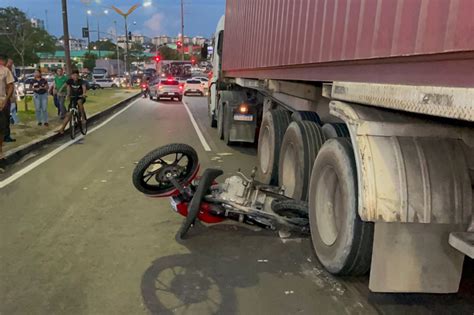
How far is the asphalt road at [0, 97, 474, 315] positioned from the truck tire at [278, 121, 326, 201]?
654mm

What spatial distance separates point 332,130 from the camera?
4855mm

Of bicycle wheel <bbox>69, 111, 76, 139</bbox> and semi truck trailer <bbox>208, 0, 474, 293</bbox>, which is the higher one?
semi truck trailer <bbox>208, 0, 474, 293</bbox>

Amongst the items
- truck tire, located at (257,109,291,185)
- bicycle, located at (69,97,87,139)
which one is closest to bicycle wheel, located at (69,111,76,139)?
bicycle, located at (69,97,87,139)

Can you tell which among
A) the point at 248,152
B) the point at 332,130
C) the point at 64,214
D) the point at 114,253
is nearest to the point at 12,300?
the point at 114,253

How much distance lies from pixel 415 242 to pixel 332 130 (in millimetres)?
1777

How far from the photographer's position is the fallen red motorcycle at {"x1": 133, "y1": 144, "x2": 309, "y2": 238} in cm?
514

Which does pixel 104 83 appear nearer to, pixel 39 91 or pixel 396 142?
pixel 39 91

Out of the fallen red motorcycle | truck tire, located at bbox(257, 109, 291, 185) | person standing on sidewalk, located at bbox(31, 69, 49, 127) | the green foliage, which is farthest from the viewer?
the green foliage

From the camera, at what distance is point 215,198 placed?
5305 mm

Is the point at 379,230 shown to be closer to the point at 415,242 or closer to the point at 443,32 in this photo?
the point at 415,242

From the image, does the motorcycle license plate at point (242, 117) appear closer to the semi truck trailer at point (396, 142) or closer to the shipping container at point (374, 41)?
the shipping container at point (374, 41)

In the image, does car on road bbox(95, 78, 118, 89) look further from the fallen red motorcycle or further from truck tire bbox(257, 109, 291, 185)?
the fallen red motorcycle

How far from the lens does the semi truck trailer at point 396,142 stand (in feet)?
8.27

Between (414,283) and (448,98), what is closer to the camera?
(448,98)
